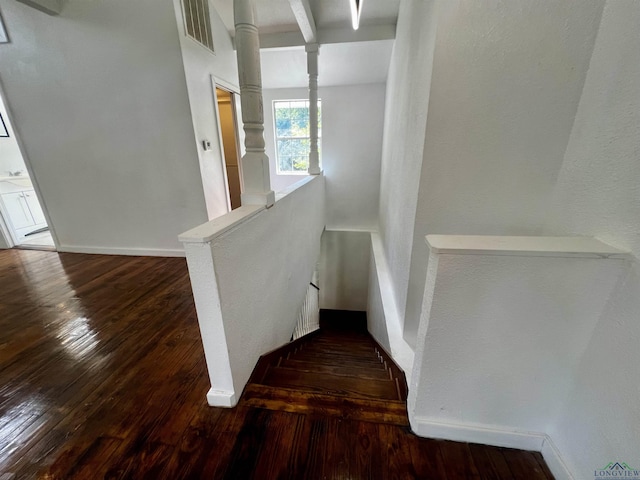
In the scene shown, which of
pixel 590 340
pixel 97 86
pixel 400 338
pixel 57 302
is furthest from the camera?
pixel 97 86

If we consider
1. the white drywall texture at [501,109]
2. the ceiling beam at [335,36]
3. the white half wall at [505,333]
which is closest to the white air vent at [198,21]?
the ceiling beam at [335,36]

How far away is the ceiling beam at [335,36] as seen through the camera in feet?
10.2

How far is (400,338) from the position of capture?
5.87ft

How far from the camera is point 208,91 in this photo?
285 centimetres

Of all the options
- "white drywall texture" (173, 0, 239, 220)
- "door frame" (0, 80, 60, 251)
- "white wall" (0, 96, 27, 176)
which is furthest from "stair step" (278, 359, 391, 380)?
Result: "white wall" (0, 96, 27, 176)

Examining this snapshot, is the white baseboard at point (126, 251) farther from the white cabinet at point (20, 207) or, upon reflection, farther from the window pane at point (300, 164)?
the window pane at point (300, 164)

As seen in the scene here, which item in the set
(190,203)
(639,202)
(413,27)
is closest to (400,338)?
(639,202)

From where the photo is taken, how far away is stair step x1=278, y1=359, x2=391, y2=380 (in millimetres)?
1503

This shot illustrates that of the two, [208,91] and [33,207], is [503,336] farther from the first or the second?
[33,207]

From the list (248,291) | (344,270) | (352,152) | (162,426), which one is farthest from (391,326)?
(352,152)

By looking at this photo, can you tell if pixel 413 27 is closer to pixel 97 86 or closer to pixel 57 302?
pixel 97 86

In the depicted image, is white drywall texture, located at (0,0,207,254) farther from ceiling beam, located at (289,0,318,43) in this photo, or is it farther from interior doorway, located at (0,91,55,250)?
ceiling beam, located at (289,0,318,43)

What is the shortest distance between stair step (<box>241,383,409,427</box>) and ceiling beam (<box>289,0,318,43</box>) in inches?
121

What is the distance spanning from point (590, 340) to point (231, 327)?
134 centimetres
